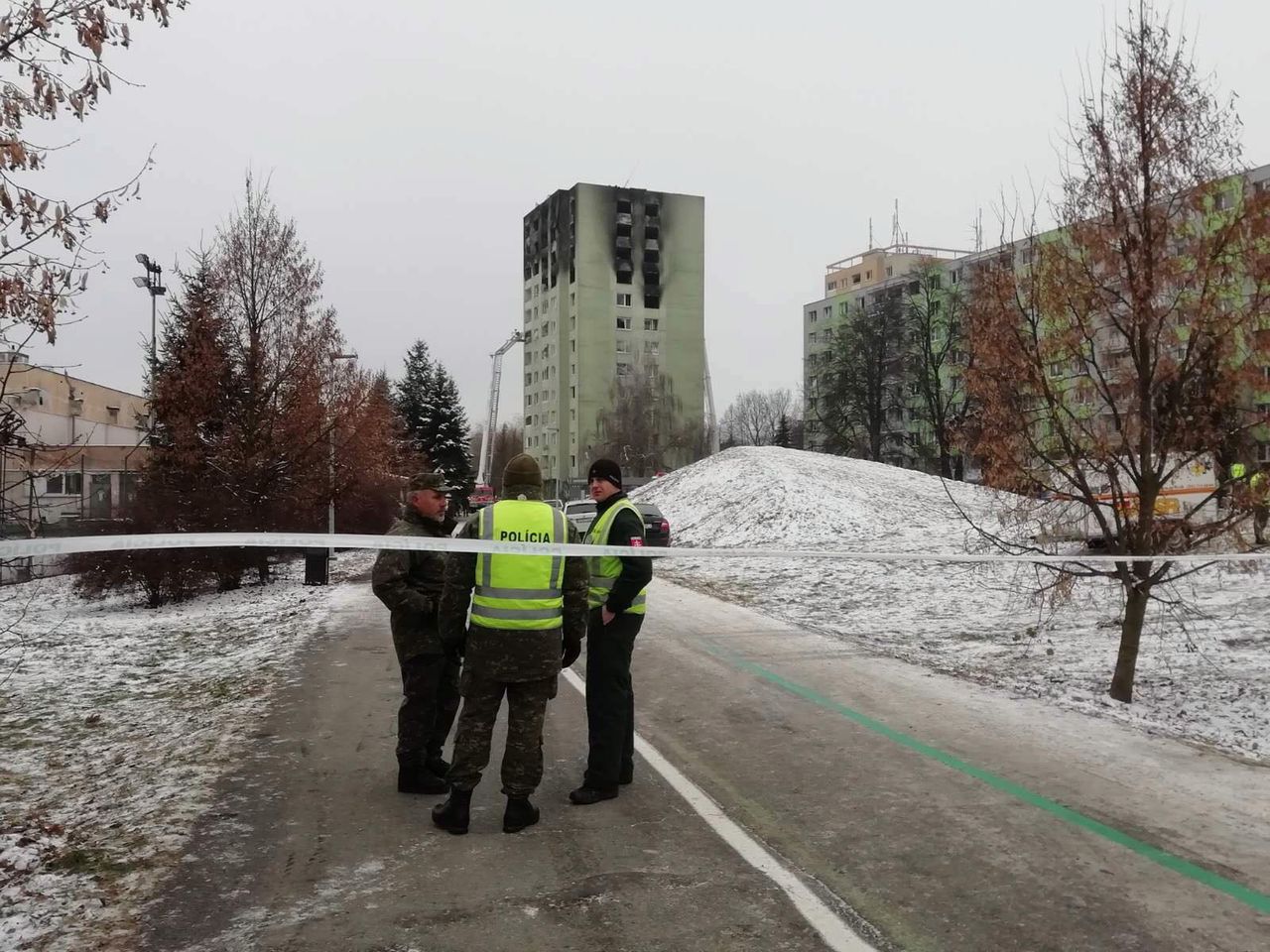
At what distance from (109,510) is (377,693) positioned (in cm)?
1463

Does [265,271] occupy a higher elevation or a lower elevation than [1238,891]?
higher

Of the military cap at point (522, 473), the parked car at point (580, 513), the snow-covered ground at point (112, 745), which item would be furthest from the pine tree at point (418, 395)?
the military cap at point (522, 473)

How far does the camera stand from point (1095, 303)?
8266mm

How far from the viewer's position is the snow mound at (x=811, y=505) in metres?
27.8

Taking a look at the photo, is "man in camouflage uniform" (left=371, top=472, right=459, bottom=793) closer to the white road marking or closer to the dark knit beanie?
the dark knit beanie

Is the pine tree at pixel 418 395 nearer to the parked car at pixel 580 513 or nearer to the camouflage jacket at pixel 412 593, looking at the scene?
the parked car at pixel 580 513

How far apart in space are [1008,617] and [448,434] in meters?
52.6

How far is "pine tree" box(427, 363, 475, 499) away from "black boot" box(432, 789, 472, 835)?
182 feet

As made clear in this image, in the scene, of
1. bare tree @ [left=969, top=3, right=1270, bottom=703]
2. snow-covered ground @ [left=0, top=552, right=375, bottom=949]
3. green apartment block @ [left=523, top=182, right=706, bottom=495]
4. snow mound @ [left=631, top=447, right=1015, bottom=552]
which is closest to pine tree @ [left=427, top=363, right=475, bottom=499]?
snow mound @ [left=631, top=447, right=1015, bottom=552]

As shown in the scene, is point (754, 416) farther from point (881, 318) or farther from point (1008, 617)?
point (1008, 617)

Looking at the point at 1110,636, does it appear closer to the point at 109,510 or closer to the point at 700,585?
the point at 700,585

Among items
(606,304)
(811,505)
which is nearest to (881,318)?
(811,505)

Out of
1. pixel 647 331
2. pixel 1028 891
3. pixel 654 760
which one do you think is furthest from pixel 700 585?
pixel 647 331

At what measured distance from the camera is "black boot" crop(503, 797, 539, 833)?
16.6 ft
